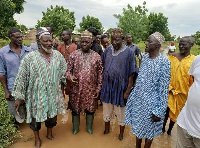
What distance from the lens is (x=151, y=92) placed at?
2262 mm

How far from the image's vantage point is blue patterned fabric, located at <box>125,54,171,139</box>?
2.19m

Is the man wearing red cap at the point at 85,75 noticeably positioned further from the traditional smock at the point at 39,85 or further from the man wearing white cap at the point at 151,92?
the man wearing white cap at the point at 151,92

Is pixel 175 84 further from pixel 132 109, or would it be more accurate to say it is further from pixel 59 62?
pixel 59 62

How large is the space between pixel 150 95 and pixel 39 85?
5.32 ft

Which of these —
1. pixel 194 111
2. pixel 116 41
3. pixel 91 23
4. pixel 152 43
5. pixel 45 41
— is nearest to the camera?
pixel 194 111

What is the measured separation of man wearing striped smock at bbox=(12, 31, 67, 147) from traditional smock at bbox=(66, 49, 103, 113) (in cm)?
33

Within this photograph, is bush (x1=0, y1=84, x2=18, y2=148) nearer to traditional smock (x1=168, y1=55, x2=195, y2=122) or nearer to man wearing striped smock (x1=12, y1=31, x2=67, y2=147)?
man wearing striped smock (x1=12, y1=31, x2=67, y2=147)

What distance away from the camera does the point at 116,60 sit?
2.89m

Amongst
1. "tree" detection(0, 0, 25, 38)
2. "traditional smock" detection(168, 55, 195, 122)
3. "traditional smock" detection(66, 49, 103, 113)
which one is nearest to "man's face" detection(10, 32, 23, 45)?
"traditional smock" detection(66, 49, 103, 113)

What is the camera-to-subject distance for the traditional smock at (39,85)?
248 cm

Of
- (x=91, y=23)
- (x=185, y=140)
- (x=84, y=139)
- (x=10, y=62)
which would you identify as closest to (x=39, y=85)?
(x=10, y=62)

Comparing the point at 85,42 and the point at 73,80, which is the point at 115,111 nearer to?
the point at 73,80

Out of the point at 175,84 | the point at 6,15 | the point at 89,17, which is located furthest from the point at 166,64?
the point at 89,17

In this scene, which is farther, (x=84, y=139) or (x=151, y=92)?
(x=84, y=139)
